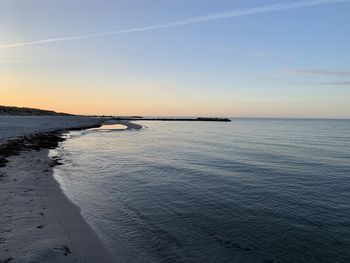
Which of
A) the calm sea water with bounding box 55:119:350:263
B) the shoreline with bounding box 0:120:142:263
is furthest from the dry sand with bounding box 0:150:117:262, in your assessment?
the calm sea water with bounding box 55:119:350:263

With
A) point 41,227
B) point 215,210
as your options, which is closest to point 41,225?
point 41,227

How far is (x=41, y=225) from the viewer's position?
34.3 feet

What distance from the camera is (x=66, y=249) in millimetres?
8875

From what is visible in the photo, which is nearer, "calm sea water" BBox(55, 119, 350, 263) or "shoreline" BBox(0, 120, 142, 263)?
"shoreline" BBox(0, 120, 142, 263)

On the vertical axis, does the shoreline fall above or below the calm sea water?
above

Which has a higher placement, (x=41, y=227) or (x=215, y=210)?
(x=41, y=227)

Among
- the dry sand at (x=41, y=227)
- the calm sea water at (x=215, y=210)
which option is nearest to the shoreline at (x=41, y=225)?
the dry sand at (x=41, y=227)

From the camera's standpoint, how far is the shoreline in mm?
8422

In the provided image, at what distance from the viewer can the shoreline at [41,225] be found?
8422 mm

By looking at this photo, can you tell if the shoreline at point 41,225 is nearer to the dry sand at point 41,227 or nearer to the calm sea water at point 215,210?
the dry sand at point 41,227

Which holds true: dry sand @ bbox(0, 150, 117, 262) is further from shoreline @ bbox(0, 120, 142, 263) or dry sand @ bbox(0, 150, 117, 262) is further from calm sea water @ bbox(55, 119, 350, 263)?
calm sea water @ bbox(55, 119, 350, 263)

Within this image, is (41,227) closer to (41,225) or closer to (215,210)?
(41,225)

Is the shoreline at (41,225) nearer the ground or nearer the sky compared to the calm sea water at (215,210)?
nearer the sky

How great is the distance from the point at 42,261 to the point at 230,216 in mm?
8126
